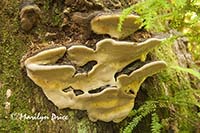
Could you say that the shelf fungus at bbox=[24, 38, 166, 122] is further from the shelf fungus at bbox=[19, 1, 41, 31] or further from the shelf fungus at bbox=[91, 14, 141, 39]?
the shelf fungus at bbox=[19, 1, 41, 31]

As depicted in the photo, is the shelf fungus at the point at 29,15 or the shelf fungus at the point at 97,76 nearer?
the shelf fungus at the point at 97,76

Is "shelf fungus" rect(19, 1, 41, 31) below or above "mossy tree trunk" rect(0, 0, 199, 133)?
above

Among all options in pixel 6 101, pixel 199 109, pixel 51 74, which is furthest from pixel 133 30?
pixel 199 109

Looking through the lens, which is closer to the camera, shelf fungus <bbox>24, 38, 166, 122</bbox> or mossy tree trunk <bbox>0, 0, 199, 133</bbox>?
shelf fungus <bbox>24, 38, 166, 122</bbox>

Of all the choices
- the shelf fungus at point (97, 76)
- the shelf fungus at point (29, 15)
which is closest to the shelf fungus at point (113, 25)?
the shelf fungus at point (97, 76)

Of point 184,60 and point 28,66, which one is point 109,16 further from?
point 184,60

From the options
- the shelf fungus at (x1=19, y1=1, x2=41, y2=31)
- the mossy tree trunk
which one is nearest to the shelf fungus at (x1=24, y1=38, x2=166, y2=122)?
the mossy tree trunk

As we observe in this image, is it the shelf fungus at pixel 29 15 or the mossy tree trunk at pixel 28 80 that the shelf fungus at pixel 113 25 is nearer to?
the mossy tree trunk at pixel 28 80
